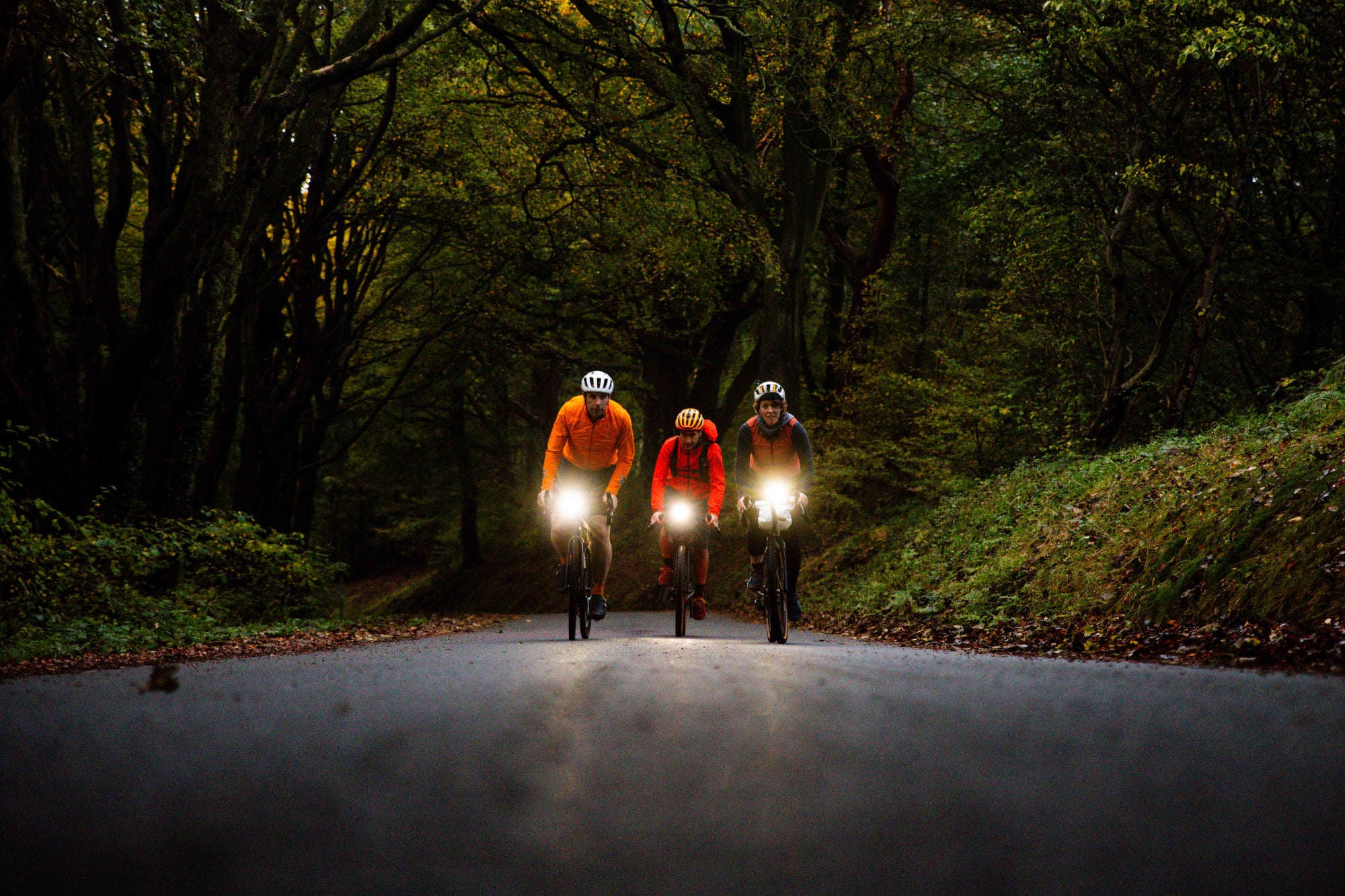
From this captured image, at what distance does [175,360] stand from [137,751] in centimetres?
1266

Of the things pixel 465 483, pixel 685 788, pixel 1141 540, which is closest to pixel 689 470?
pixel 1141 540

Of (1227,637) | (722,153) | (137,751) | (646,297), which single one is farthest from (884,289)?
(137,751)

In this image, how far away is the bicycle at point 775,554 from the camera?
34.1 ft

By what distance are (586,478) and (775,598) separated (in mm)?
2238

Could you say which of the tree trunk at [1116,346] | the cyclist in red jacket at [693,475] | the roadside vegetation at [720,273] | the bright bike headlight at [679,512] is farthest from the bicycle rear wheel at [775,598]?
the tree trunk at [1116,346]

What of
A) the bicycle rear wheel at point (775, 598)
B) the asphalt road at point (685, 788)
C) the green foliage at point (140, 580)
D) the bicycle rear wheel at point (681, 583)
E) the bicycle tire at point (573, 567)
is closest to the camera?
the asphalt road at point (685, 788)

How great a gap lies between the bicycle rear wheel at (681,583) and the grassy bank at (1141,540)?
3.24 m

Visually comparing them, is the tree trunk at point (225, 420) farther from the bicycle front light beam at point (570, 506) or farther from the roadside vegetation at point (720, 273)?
the bicycle front light beam at point (570, 506)

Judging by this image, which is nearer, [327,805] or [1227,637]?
[327,805]

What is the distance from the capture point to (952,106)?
25875 mm

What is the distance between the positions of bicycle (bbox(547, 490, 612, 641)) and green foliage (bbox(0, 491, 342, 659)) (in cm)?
373

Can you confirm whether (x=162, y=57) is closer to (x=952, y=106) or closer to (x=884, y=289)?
(x=884, y=289)

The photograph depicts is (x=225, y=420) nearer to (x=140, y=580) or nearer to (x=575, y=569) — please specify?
(x=140, y=580)

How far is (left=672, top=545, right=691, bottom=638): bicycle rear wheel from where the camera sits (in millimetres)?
11336
